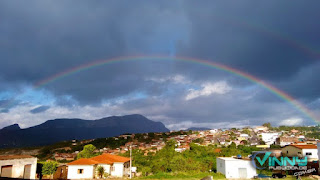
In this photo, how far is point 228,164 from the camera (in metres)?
33.3

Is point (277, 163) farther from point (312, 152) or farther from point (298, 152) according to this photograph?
point (298, 152)

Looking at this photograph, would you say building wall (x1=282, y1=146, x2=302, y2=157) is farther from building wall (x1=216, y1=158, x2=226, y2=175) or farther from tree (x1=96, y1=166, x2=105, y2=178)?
tree (x1=96, y1=166, x2=105, y2=178)

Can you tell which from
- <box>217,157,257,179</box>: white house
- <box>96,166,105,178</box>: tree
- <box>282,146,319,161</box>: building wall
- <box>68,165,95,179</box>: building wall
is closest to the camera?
<box>217,157,257,179</box>: white house

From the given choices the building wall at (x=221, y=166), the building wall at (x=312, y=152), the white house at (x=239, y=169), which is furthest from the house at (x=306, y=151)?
the building wall at (x=221, y=166)

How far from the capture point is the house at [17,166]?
2680 centimetres

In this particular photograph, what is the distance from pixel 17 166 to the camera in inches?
1117

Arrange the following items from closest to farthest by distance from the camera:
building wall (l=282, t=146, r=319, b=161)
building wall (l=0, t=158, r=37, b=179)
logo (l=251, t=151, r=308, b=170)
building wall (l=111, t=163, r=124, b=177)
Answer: building wall (l=0, t=158, r=37, b=179) → logo (l=251, t=151, r=308, b=170) → building wall (l=111, t=163, r=124, b=177) → building wall (l=282, t=146, r=319, b=161)

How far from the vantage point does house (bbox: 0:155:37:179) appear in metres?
26.8

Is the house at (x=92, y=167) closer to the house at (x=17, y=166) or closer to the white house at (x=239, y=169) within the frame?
the house at (x=17, y=166)

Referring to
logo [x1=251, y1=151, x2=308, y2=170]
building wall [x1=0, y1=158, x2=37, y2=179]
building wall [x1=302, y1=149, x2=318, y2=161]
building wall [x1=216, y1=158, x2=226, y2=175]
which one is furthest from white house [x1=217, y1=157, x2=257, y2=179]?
building wall [x1=0, y1=158, x2=37, y2=179]

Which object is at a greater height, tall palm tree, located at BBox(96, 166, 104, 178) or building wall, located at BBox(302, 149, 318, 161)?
building wall, located at BBox(302, 149, 318, 161)

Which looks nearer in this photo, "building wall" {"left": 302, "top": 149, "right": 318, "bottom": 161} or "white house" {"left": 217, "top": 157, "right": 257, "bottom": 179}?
"white house" {"left": 217, "top": 157, "right": 257, "bottom": 179}

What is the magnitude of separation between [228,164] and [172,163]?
30.3 feet

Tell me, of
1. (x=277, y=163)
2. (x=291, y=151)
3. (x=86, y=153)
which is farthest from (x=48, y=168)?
(x=291, y=151)
